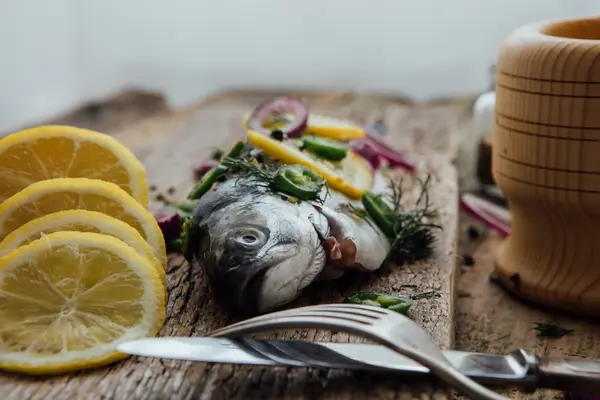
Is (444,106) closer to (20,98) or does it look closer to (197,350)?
(20,98)

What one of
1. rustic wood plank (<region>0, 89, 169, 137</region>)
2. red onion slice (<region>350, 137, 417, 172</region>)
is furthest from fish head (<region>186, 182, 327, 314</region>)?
rustic wood plank (<region>0, 89, 169, 137</region>)

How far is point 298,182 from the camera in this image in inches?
56.6

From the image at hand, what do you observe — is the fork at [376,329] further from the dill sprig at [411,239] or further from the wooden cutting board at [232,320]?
the dill sprig at [411,239]

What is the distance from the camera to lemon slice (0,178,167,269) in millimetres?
1373

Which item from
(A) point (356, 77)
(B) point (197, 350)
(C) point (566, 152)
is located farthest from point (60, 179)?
(A) point (356, 77)

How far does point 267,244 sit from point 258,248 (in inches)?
0.7

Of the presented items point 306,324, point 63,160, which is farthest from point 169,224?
point 306,324

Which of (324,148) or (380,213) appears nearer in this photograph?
(380,213)

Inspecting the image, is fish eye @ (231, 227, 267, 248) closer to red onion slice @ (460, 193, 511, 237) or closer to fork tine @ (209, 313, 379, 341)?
fork tine @ (209, 313, 379, 341)

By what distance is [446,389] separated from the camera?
3.61 ft

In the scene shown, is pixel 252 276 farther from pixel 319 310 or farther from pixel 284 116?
pixel 284 116

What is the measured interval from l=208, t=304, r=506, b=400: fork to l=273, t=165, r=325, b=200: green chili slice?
0.28 meters

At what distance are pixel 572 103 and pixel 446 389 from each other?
21.3 inches

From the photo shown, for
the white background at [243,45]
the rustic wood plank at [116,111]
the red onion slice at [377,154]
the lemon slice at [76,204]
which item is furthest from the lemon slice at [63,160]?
the white background at [243,45]
